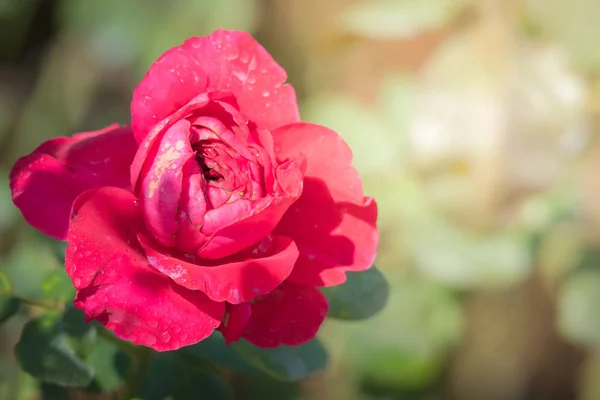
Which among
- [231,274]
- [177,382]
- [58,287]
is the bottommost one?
[177,382]

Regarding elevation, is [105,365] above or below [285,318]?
below

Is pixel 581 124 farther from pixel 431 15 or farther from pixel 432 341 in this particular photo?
pixel 432 341

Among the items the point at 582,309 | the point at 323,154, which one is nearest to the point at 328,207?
the point at 323,154

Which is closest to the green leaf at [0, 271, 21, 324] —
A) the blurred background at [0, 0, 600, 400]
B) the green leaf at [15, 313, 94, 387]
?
the green leaf at [15, 313, 94, 387]

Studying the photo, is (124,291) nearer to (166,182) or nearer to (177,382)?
(166,182)

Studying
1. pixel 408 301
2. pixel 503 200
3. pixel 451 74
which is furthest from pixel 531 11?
pixel 408 301

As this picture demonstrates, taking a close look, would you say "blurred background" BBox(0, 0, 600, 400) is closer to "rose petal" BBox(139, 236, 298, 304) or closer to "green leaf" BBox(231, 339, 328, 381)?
Result: "green leaf" BBox(231, 339, 328, 381)
